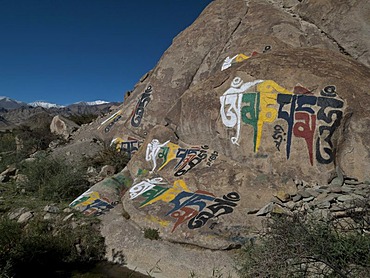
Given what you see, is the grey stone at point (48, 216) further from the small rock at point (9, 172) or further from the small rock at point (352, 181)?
the small rock at point (352, 181)

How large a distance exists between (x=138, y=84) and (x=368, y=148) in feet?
33.7

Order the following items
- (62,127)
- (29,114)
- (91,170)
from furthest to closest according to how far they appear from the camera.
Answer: (29,114) < (62,127) < (91,170)

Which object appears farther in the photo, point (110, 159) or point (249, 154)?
point (110, 159)

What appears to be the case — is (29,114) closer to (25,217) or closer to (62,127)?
(62,127)

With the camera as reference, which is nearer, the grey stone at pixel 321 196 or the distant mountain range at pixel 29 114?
the grey stone at pixel 321 196

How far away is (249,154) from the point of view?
19.4 feet

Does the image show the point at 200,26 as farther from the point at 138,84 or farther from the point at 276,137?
the point at 276,137

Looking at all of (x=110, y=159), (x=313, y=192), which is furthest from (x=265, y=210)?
(x=110, y=159)

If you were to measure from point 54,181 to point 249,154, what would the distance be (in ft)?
16.4

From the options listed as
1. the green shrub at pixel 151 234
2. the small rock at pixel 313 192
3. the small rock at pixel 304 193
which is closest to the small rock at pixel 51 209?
the green shrub at pixel 151 234

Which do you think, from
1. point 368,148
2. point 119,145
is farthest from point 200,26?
point 368,148

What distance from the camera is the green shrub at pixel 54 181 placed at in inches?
286

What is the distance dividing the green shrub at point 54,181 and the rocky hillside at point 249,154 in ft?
3.31

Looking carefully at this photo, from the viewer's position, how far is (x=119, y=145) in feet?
31.7
